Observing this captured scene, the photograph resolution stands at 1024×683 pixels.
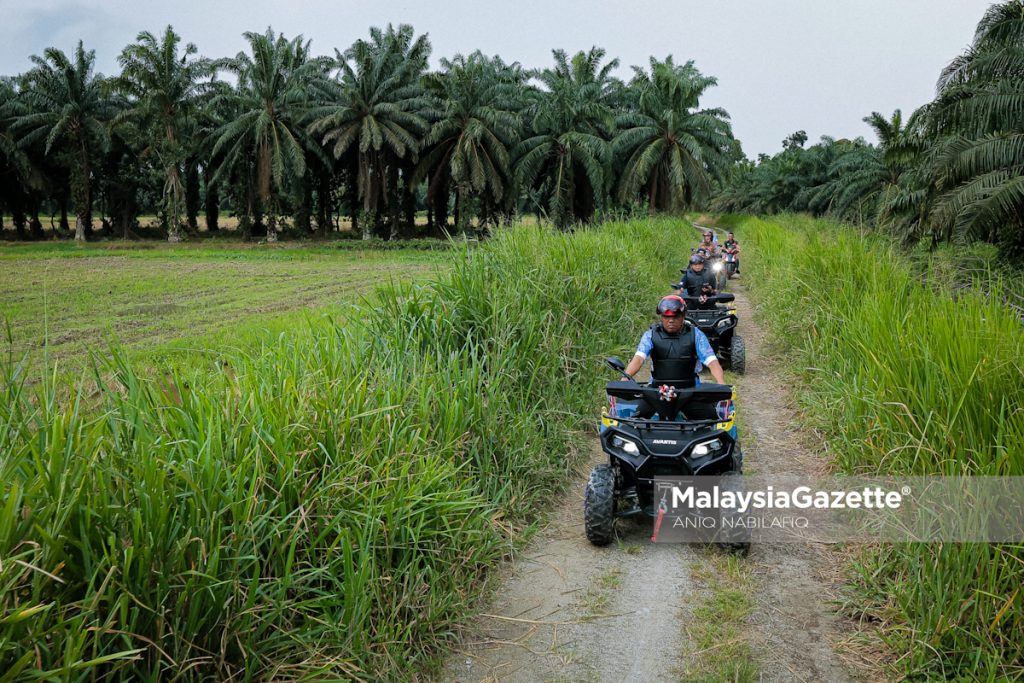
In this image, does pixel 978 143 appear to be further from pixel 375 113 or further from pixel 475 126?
pixel 375 113

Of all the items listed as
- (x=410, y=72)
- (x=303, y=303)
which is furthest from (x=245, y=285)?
(x=410, y=72)

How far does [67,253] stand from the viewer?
33562mm

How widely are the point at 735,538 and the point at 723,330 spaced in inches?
222

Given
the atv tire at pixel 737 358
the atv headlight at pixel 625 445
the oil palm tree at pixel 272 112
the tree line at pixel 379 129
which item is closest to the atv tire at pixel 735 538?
the atv headlight at pixel 625 445

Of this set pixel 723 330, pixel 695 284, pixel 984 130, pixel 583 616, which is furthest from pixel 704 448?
pixel 984 130

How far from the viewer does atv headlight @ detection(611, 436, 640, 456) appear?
16.7 feet

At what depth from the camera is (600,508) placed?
16.5 ft

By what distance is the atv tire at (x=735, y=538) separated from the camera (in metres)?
4.89

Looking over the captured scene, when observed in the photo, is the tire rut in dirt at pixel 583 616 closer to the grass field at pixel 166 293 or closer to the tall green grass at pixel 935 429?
the tall green grass at pixel 935 429

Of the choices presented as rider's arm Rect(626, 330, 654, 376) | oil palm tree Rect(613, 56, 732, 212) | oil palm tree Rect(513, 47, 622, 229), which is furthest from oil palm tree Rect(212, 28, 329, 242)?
rider's arm Rect(626, 330, 654, 376)

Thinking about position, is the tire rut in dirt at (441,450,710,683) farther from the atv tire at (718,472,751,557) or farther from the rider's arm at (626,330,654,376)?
the rider's arm at (626,330,654,376)

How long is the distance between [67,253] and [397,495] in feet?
118

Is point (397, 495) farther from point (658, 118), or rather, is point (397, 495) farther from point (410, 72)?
point (410, 72)

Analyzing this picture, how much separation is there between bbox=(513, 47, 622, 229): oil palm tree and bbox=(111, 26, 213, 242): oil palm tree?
1960 centimetres
